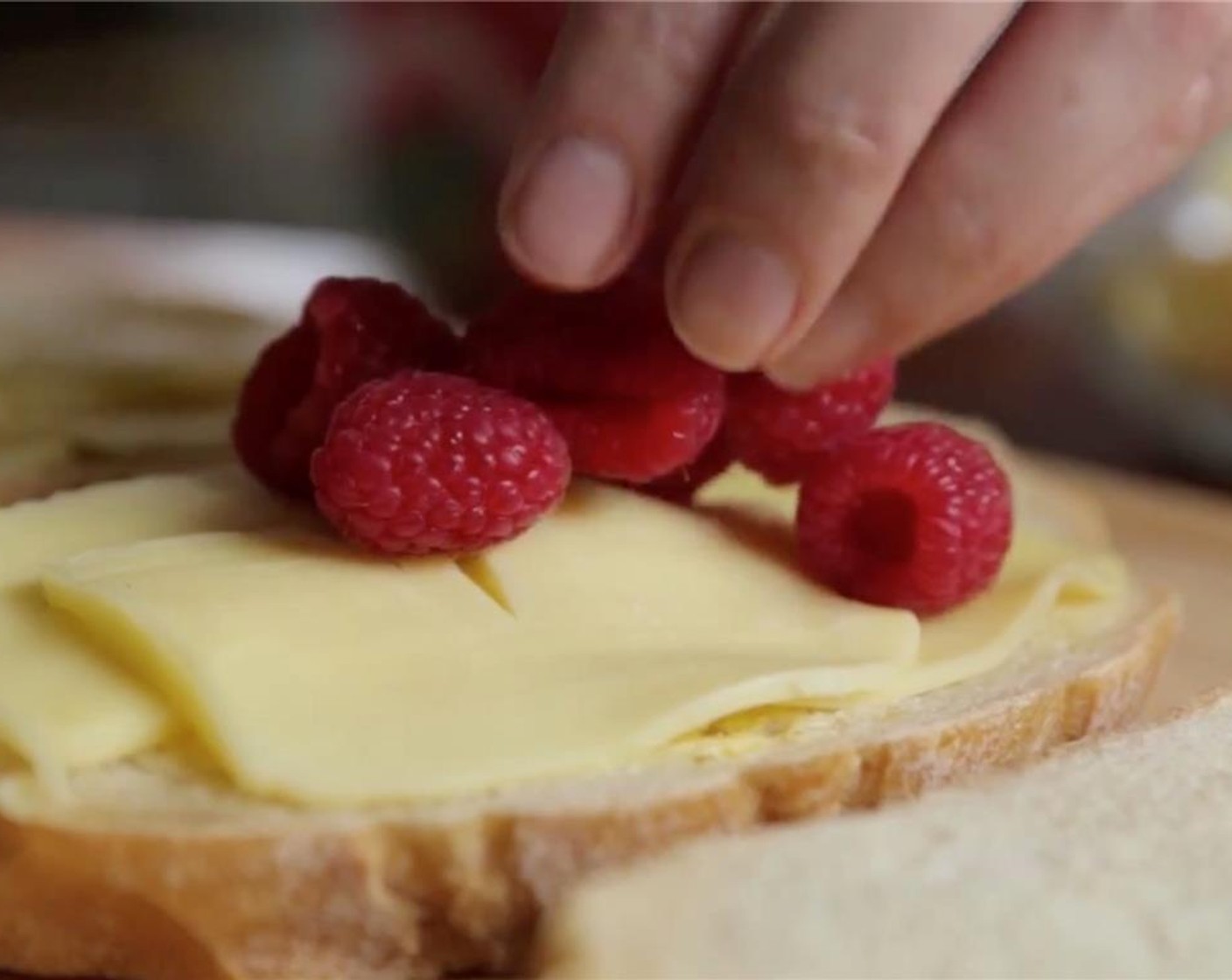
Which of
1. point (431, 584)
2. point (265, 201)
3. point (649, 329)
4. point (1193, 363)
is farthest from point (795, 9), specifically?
point (265, 201)

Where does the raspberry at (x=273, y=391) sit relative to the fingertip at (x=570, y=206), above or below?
below

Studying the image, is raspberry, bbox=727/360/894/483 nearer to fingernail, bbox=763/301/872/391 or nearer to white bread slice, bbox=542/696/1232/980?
fingernail, bbox=763/301/872/391

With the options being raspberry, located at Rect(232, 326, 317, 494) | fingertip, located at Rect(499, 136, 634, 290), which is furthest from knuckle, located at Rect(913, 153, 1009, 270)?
raspberry, located at Rect(232, 326, 317, 494)

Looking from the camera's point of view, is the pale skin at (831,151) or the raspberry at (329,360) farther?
the raspberry at (329,360)

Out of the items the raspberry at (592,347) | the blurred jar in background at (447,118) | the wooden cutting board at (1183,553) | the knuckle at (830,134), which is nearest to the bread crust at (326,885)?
the raspberry at (592,347)

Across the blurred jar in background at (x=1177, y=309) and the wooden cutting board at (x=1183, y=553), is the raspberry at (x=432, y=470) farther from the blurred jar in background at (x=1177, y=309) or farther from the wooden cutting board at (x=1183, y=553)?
the blurred jar in background at (x=1177, y=309)

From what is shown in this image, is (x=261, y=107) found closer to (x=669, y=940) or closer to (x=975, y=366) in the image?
(x=975, y=366)

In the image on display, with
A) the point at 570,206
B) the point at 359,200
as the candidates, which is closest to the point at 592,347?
the point at 570,206
